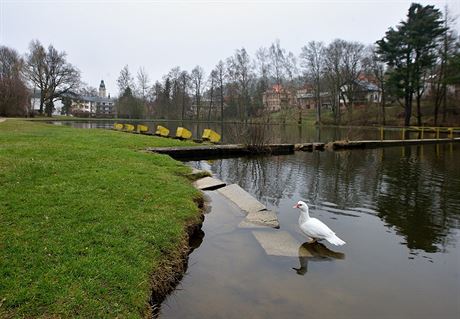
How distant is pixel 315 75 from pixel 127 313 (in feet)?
198

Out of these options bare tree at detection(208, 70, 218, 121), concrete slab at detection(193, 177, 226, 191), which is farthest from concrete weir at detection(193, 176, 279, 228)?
bare tree at detection(208, 70, 218, 121)

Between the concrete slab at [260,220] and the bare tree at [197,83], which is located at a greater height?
the bare tree at [197,83]

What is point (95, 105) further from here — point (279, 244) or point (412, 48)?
point (279, 244)

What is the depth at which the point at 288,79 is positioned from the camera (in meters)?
63.1

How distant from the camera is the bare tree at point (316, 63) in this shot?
5728 cm

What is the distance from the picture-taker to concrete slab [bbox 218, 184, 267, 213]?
753 cm

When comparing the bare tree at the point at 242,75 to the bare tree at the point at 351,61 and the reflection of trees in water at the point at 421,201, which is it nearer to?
the bare tree at the point at 351,61

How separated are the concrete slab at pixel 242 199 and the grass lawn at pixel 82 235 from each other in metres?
1.13

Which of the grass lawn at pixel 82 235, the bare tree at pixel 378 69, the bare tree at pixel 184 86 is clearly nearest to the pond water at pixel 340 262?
the grass lawn at pixel 82 235

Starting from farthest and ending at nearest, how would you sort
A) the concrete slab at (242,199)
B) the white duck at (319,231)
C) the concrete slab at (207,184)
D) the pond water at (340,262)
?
1. the concrete slab at (207,184)
2. the concrete slab at (242,199)
3. the white duck at (319,231)
4. the pond water at (340,262)

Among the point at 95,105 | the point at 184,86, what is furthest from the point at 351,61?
the point at 95,105

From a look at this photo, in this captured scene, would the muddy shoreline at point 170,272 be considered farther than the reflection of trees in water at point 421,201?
No

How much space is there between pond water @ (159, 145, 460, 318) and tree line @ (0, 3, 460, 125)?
18.4 meters

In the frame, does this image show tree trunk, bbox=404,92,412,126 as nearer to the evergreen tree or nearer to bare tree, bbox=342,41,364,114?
the evergreen tree
